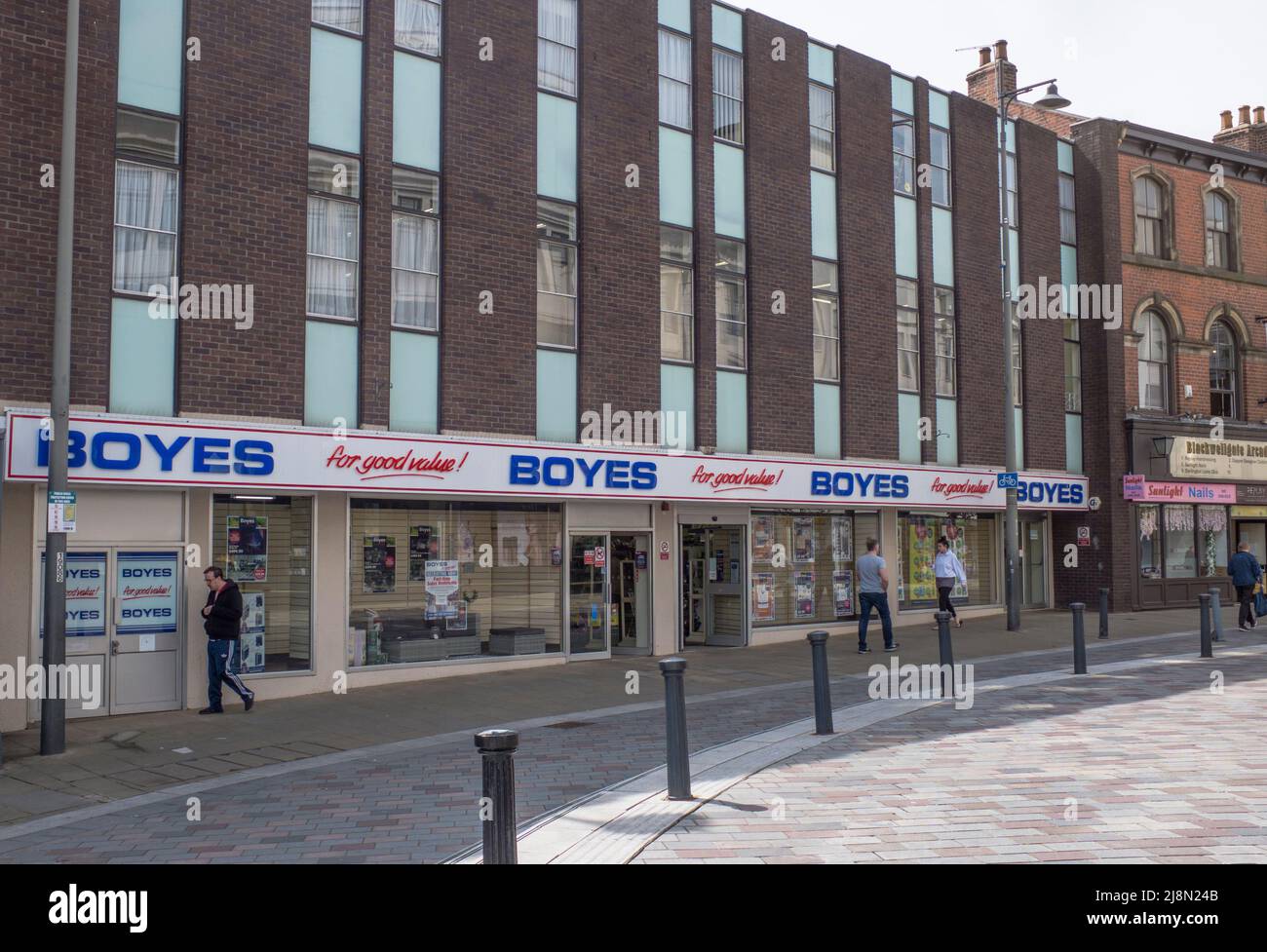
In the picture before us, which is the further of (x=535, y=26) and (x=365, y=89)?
(x=535, y=26)

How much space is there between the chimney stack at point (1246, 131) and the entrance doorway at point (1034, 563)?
1359cm

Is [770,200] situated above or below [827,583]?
above

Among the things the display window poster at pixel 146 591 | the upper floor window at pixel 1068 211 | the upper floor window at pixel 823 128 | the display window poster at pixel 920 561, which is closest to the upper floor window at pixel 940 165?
the upper floor window at pixel 823 128

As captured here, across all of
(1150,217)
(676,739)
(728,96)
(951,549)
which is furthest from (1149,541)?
(676,739)

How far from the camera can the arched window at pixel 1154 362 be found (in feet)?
83.3

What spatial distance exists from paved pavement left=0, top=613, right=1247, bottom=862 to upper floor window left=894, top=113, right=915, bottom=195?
10.0 m

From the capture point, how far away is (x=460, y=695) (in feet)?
43.4

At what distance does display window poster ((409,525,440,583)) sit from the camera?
14648mm

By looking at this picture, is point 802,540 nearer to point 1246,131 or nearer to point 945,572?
point 945,572
